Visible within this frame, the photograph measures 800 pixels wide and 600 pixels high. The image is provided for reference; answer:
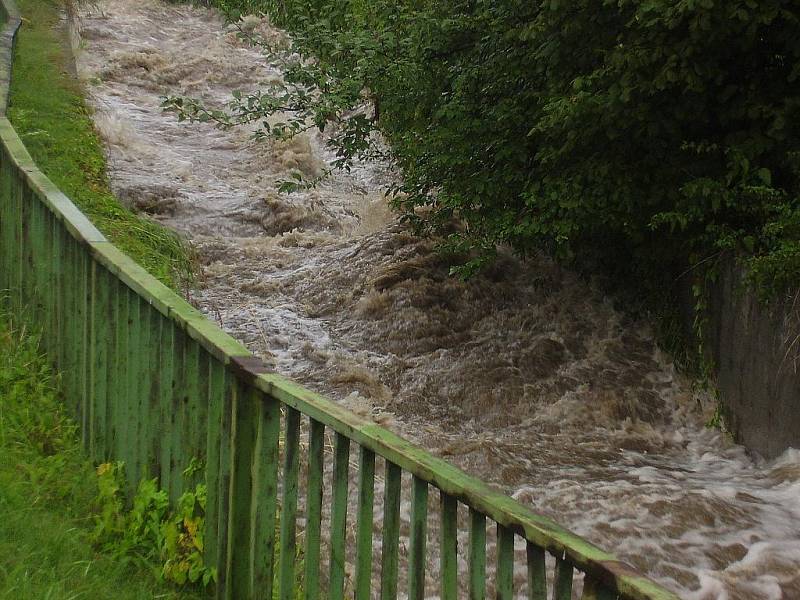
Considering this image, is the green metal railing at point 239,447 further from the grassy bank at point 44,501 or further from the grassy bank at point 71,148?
the grassy bank at point 71,148

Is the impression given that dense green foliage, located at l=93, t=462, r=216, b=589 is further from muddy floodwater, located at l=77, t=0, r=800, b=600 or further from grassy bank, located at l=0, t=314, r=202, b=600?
muddy floodwater, located at l=77, t=0, r=800, b=600

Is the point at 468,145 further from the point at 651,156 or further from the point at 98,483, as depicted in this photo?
the point at 98,483

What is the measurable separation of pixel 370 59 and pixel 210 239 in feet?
14.7

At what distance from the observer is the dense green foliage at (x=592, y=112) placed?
643 centimetres

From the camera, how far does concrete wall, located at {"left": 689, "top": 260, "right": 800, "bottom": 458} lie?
6461 millimetres

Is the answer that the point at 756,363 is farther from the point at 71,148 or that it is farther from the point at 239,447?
the point at 71,148

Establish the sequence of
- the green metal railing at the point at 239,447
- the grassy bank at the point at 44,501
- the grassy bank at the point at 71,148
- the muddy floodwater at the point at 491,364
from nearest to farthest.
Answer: the green metal railing at the point at 239,447 < the grassy bank at the point at 44,501 < the muddy floodwater at the point at 491,364 < the grassy bank at the point at 71,148

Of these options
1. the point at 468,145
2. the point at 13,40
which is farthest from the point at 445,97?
the point at 13,40

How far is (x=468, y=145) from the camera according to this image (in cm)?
798

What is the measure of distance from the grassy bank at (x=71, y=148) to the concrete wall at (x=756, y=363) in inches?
184

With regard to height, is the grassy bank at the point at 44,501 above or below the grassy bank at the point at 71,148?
below

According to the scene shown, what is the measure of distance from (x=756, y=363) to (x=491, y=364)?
2387mm

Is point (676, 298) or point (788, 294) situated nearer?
point (788, 294)

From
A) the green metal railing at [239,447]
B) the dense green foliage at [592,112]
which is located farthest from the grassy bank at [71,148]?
the green metal railing at [239,447]
